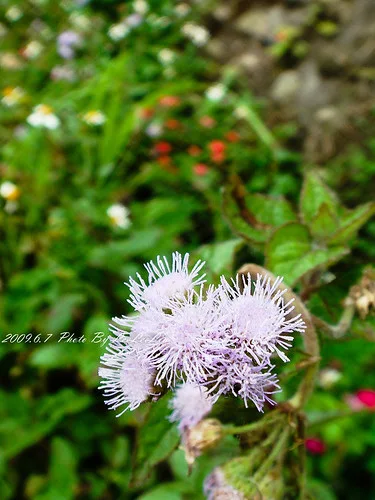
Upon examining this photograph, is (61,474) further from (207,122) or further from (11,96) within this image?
(11,96)

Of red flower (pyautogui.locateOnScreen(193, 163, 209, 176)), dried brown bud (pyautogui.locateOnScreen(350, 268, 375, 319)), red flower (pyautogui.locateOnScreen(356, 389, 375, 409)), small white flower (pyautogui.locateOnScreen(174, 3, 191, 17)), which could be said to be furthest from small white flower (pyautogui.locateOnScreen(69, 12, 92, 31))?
dried brown bud (pyautogui.locateOnScreen(350, 268, 375, 319))

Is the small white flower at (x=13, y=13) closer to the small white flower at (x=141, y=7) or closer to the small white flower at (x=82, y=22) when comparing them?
the small white flower at (x=82, y=22)

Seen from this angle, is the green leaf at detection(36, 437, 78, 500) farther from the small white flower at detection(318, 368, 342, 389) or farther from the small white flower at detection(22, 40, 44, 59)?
the small white flower at detection(22, 40, 44, 59)

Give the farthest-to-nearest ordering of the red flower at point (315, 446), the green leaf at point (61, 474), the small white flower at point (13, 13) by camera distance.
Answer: the small white flower at point (13, 13) < the red flower at point (315, 446) < the green leaf at point (61, 474)

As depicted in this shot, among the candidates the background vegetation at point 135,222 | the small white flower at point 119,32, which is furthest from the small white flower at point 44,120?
the small white flower at point 119,32

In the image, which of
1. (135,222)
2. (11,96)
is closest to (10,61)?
(11,96)
